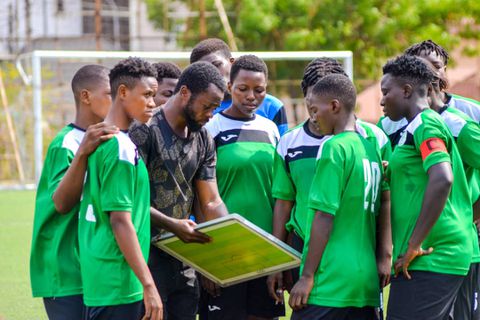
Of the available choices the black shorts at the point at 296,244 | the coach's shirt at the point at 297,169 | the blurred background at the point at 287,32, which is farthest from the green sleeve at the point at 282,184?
the blurred background at the point at 287,32

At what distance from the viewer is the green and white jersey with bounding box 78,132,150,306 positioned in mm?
4473

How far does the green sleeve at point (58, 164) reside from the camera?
15.8 feet

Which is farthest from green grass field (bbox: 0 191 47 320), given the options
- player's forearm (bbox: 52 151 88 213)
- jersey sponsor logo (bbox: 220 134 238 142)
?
player's forearm (bbox: 52 151 88 213)

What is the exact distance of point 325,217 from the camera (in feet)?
15.4

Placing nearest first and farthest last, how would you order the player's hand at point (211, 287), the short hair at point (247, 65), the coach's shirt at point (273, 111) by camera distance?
the player's hand at point (211, 287) → the short hair at point (247, 65) → the coach's shirt at point (273, 111)

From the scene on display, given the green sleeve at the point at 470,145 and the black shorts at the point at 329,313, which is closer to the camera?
the black shorts at the point at 329,313

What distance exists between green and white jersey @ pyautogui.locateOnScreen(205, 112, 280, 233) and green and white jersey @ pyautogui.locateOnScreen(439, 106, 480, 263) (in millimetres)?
1173

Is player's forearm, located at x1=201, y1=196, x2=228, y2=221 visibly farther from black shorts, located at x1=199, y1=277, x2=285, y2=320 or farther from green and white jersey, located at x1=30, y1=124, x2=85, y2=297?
green and white jersey, located at x1=30, y1=124, x2=85, y2=297

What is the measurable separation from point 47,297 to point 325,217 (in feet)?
4.85

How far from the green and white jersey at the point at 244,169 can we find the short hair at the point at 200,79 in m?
0.75

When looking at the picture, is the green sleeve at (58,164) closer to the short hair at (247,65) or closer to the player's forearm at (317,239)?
the player's forearm at (317,239)

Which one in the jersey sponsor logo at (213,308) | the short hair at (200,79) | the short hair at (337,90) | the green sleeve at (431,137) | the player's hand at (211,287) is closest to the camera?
the green sleeve at (431,137)

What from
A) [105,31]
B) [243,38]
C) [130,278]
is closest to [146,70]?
[130,278]

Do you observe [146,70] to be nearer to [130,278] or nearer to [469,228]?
[130,278]
